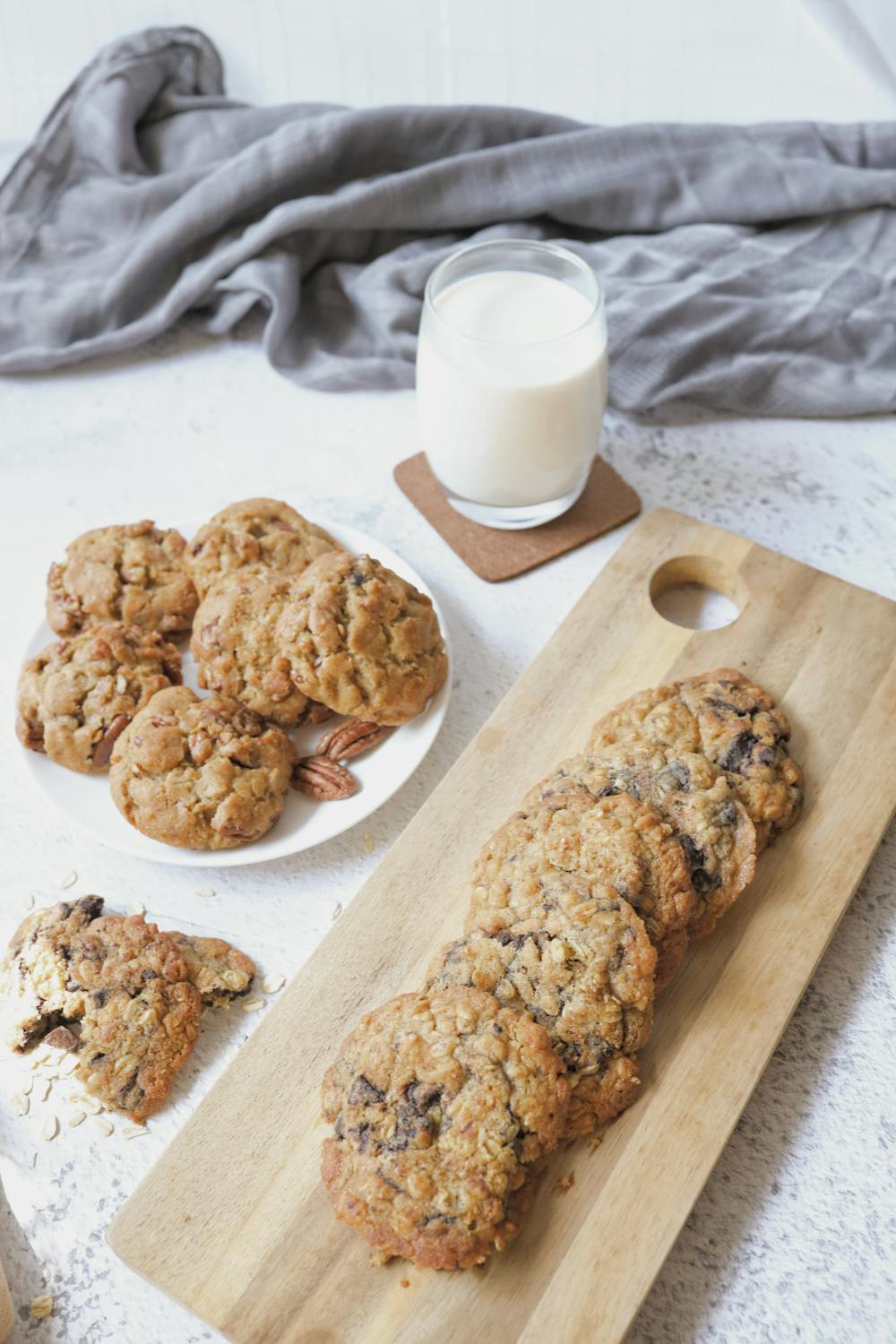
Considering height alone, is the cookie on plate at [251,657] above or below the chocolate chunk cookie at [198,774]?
above

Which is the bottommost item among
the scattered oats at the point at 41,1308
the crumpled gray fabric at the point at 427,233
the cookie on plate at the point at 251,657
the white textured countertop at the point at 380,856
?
the scattered oats at the point at 41,1308

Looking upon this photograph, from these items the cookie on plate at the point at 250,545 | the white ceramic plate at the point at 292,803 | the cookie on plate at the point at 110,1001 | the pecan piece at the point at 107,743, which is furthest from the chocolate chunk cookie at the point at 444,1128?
the cookie on plate at the point at 250,545

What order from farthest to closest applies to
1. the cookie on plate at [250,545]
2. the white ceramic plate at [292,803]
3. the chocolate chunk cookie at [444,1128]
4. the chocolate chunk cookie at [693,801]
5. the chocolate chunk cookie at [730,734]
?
the cookie on plate at [250,545] < the white ceramic plate at [292,803] < the chocolate chunk cookie at [730,734] < the chocolate chunk cookie at [693,801] < the chocolate chunk cookie at [444,1128]

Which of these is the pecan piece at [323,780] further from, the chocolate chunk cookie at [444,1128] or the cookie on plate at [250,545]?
the chocolate chunk cookie at [444,1128]

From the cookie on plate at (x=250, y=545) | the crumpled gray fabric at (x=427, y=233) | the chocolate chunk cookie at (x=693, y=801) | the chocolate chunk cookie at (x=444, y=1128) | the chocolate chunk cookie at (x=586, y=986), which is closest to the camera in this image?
the chocolate chunk cookie at (x=444, y=1128)

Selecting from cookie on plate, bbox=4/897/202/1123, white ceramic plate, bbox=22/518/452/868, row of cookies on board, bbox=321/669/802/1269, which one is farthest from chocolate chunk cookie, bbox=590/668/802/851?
cookie on plate, bbox=4/897/202/1123

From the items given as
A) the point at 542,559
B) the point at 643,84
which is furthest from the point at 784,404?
the point at 643,84
